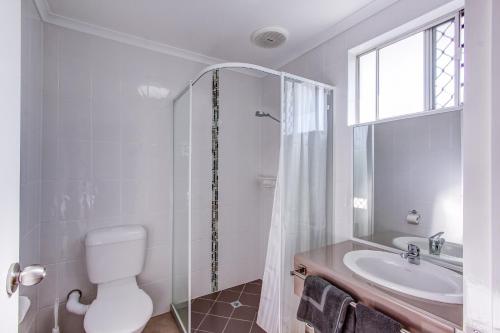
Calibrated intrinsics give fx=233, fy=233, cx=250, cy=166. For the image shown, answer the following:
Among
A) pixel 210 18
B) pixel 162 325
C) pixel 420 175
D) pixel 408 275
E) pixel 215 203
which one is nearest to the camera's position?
pixel 408 275

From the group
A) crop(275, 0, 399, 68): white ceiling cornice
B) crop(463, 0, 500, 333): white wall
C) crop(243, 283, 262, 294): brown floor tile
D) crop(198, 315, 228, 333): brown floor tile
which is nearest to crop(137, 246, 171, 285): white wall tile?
crop(198, 315, 228, 333): brown floor tile

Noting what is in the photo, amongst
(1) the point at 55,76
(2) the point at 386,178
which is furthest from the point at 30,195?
(2) the point at 386,178

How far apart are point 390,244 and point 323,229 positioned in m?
0.44

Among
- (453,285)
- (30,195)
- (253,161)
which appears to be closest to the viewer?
(453,285)

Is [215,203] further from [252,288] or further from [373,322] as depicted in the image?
[373,322]

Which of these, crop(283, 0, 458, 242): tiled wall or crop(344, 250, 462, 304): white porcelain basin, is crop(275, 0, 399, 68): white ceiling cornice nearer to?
crop(283, 0, 458, 242): tiled wall

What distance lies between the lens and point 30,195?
145 cm

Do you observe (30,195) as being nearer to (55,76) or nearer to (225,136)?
(55,76)

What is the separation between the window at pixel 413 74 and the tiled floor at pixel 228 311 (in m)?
1.89

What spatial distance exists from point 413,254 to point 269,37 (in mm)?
1820

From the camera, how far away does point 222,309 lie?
2156 mm

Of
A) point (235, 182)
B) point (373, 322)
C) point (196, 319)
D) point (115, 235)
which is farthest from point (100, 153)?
point (373, 322)

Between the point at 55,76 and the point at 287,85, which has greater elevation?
the point at 55,76

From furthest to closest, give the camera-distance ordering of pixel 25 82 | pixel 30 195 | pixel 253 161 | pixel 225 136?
1. pixel 253 161
2. pixel 225 136
3. pixel 30 195
4. pixel 25 82
